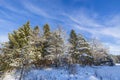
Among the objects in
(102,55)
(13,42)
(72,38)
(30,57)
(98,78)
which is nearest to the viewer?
(98,78)

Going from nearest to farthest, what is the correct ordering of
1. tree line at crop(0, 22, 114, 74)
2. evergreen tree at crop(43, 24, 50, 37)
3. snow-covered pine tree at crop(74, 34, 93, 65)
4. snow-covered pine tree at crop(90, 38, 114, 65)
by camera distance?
tree line at crop(0, 22, 114, 74) → evergreen tree at crop(43, 24, 50, 37) → snow-covered pine tree at crop(74, 34, 93, 65) → snow-covered pine tree at crop(90, 38, 114, 65)

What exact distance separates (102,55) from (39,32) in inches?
754

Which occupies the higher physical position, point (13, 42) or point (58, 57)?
point (13, 42)

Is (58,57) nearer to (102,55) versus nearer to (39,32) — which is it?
(39,32)

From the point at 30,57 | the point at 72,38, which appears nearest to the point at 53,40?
the point at 72,38

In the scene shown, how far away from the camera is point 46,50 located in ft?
121

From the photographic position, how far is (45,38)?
123 feet

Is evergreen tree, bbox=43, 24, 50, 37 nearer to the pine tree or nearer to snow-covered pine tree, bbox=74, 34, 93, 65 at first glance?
the pine tree

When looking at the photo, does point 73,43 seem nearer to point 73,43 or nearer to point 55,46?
point 73,43

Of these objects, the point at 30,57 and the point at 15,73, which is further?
the point at 15,73

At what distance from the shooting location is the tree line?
2819 centimetres

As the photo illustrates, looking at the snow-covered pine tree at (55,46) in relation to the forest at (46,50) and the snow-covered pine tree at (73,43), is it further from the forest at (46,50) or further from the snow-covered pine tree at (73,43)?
the snow-covered pine tree at (73,43)

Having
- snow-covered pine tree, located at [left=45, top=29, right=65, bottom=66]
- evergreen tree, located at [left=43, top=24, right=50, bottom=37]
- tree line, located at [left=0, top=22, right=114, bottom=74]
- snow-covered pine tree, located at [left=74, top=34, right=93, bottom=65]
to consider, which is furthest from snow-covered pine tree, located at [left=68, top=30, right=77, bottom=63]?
evergreen tree, located at [left=43, top=24, right=50, bottom=37]

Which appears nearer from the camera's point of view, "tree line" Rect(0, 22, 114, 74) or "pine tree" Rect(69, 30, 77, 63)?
"tree line" Rect(0, 22, 114, 74)
